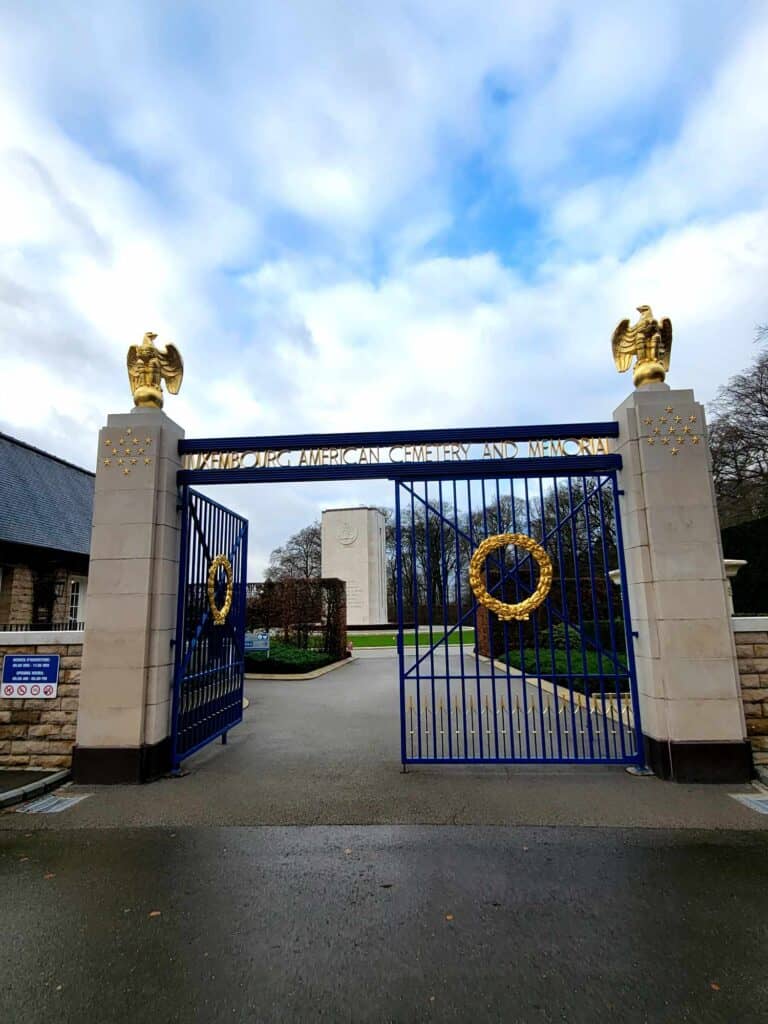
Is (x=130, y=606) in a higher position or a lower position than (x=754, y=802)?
higher

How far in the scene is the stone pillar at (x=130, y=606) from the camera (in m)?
5.48

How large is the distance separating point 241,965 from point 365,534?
97.5 ft

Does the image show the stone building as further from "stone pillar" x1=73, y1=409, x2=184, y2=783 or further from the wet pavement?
the wet pavement

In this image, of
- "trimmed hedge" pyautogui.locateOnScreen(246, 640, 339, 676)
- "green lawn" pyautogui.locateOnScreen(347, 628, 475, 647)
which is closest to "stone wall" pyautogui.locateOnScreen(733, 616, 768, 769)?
"trimmed hedge" pyautogui.locateOnScreen(246, 640, 339, 676)

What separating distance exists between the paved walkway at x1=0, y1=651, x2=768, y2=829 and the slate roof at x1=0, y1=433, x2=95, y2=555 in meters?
12.1

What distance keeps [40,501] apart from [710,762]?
19071 millimetres

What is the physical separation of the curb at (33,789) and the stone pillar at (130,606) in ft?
0.52

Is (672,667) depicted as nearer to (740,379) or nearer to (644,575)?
(644,575)

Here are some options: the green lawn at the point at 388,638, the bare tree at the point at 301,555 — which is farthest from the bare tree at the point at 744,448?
the bare tree at the point at 301,555

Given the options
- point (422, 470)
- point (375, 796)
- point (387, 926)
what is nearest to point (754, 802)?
point (375, 796)

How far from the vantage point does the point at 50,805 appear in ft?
15.9

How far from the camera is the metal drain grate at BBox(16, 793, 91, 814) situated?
186 inches

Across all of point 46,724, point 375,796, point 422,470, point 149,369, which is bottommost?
point 375,796

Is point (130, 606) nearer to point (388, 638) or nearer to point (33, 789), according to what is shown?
A: point (33, 789)
